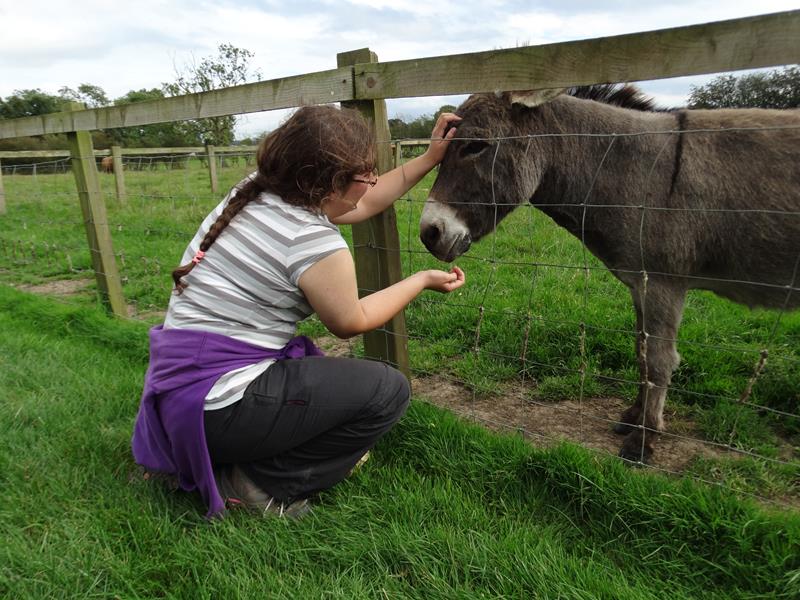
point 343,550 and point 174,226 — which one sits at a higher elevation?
point 174,226

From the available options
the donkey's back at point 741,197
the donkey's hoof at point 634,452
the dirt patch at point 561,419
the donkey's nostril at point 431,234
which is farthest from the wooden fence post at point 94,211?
the donkey's back at point 741,197

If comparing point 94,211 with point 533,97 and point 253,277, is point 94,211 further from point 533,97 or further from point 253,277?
point 533,97

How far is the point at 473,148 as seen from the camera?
9.07 feet

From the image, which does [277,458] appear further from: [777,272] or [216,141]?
[216,141]

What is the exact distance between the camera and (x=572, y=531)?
215 centimetres

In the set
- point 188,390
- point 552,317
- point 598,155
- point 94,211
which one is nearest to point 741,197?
point 598,155

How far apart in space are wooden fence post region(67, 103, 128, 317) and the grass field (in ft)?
4.36

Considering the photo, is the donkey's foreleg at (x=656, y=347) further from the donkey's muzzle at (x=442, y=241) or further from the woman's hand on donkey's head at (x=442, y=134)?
the woman's hand on donkey's head at (x=442, y=134)

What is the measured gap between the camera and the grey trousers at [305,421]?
2162mm

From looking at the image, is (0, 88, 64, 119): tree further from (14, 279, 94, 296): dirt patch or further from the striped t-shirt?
the striped t-shirt

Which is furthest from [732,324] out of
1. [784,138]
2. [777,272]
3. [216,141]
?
[216,141]

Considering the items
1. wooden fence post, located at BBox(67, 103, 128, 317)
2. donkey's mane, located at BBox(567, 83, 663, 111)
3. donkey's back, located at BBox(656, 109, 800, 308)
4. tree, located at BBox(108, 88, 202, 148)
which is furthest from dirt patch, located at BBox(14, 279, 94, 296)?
tree, located at BBox(108, 88, 202, 148)

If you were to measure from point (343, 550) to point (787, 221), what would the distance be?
99.8 inches

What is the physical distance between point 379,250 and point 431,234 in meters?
0.35
